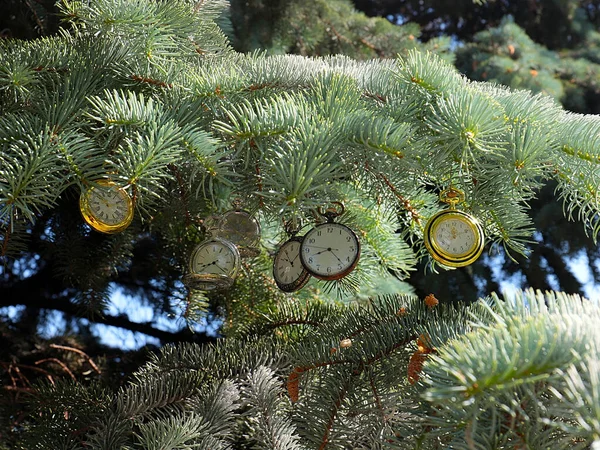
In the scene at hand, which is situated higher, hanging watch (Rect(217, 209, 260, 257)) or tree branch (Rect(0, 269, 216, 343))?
tree branch (Rect(0, 269, 216, 343))

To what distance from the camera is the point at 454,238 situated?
0.89 m

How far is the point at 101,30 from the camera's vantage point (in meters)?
0.93

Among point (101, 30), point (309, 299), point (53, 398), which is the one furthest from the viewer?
point (309, 299)

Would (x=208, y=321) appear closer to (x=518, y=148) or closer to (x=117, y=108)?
(x=117, y=108)

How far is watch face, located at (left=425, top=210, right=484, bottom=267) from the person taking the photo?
88 cm

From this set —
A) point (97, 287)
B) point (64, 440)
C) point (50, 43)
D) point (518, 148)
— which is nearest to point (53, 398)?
point (64, 440)

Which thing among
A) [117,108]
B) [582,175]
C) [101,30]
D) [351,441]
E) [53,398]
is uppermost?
[101,30]

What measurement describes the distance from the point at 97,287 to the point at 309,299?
1.41 ft

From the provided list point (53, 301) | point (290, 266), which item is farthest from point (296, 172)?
point (53, 301)

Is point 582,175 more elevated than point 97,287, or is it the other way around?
point 97,287

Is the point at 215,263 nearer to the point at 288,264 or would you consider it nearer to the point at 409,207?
the point at 288,264

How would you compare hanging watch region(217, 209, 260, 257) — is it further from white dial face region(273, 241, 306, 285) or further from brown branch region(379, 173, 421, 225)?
brown branch region(379, 173, 421, 225)

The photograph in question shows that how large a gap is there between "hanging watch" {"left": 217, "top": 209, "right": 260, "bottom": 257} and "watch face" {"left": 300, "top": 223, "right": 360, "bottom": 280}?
164 millimetres

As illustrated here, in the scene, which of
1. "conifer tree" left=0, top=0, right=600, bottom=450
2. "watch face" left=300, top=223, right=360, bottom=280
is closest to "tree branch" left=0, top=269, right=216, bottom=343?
"conifer tree" left=0, top=0, right=600, bottom=450
